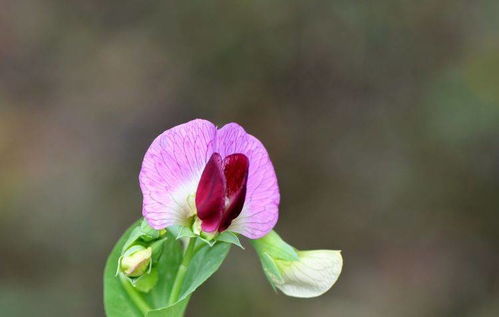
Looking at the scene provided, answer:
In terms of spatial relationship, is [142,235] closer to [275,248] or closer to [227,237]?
[227,237]

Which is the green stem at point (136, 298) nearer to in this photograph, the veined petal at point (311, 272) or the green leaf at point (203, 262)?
the green leaf at point (203, 262)

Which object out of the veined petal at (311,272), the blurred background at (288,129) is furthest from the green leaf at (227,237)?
A: the blurred background at (288,129)

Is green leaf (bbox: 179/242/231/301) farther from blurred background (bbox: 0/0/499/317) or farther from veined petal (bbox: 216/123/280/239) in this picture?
blurred background (bbox: 0/0/499/317)

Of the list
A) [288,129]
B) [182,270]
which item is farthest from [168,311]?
[288,129]

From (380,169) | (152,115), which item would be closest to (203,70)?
(152,115)

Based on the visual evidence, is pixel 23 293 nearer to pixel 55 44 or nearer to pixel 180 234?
pixel 55 44

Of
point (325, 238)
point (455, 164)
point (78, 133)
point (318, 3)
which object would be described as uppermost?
point (318, 3)
